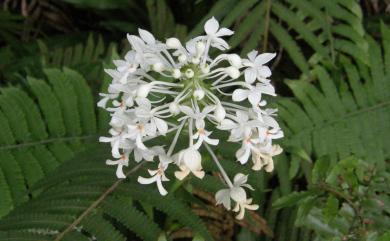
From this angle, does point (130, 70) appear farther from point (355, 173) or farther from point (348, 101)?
point (348, 101)

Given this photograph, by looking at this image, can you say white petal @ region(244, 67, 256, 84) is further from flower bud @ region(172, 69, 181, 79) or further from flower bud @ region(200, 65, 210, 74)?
flower bud @ region(172, 69, 181, 79)

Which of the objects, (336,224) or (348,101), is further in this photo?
(348,101)

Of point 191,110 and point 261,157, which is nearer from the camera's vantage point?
point 191,110

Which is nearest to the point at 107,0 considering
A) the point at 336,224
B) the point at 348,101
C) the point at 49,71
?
the point at 49,71

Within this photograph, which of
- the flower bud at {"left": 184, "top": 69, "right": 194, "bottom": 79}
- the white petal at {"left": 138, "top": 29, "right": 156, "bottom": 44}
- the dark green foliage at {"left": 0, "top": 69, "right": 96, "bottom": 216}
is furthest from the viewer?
the dark green foliage at {"left": 0, "top": 69, "right": 96, "bottom": 216}

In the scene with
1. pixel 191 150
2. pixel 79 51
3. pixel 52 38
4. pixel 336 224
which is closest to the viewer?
pixel 191 150

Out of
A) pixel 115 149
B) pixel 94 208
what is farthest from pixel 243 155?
pixel 94 208

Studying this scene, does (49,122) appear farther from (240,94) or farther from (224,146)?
(240,94)

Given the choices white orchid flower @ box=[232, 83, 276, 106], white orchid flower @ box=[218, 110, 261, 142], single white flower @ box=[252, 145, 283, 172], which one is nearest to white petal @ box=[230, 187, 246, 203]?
single white flower @ box=[252, 145, 283, 172]

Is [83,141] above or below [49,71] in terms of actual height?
below
